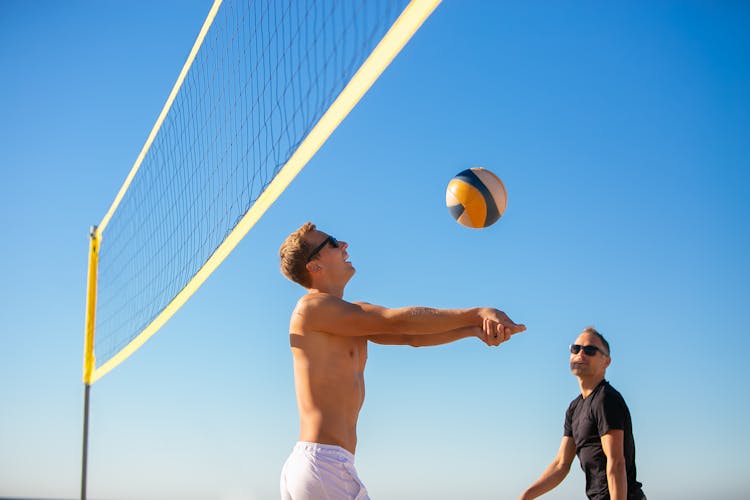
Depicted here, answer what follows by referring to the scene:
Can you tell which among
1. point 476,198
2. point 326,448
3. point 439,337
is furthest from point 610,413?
point 326,448

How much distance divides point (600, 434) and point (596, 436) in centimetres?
10

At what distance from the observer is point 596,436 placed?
16.4ft

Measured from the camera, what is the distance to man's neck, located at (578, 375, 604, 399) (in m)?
5.17

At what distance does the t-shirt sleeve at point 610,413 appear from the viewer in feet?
15.8

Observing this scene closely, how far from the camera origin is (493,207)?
5211 mm

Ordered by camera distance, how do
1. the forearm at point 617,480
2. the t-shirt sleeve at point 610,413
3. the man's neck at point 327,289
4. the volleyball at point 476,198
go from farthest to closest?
the volleyball at point 476,198 < the t-shirt sleeve at point 610,413 < the forearm at point 617,480 < the man's neck at point 327,289

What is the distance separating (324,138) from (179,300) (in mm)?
2899

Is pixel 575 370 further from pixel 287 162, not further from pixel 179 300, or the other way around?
pixel 179 300

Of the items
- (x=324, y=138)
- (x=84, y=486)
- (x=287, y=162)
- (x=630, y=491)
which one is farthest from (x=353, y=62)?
(x=84, y=486)

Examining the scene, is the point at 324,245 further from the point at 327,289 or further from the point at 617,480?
the point at 617,480

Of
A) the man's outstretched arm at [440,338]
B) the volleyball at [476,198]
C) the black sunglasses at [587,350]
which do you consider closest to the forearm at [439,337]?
the man's outstretched arm at [440,338]

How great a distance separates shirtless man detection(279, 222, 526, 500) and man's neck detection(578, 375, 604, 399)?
5.45 feet

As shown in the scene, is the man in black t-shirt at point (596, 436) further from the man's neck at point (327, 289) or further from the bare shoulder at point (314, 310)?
the bare shoulder at point (314, 310)

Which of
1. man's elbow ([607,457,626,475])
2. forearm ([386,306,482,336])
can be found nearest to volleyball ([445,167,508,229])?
man's elbow ([607,457,626,475])
